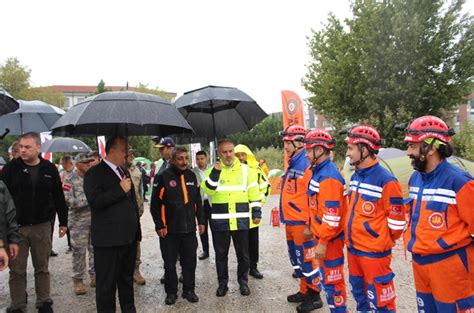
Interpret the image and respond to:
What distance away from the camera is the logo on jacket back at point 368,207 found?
3.09 metres

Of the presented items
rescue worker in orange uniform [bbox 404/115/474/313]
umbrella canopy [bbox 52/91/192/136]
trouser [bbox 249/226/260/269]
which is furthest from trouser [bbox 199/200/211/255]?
rescue worker in orange uniform [bbox 404/115/474/313]

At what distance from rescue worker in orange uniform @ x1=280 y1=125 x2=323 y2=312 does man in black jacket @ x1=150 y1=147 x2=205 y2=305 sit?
125cm

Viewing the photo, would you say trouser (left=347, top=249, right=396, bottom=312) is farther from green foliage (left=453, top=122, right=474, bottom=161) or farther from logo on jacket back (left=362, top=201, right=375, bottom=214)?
green foliage (left=453, top=122, right=474, bottom=161)

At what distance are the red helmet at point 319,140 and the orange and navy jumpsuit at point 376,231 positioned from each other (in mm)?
631

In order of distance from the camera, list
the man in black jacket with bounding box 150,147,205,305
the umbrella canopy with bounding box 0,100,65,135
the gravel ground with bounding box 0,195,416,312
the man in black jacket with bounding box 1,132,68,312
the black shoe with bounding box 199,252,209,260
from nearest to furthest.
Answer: the man in black jacket with bounding box 1,132,68,312 → the gravel ground with bounding box 0,195,416,312 → the man in black jacket with bounding box 150,147,205,305 → the umbrella canopy with bounding box 0,100,65,135 → the black shoe with bounding box 199,252,209,260

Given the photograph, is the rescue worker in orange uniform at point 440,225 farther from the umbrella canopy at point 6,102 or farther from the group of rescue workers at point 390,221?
the umbrella canopy at point 6,102

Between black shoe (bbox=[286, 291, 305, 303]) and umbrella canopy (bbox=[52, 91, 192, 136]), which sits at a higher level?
umbrella canopy (bbox=[52, 91, 192, 136])

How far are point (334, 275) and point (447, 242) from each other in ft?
3.98

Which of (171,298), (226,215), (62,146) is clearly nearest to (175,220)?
(226,215)

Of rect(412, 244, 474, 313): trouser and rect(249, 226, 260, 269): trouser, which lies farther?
rect(249, 226, 260, 269): trouser

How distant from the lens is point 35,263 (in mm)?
4188

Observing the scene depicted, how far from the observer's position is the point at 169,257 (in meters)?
4.53

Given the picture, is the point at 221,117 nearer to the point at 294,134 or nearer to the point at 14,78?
the point at 294,134

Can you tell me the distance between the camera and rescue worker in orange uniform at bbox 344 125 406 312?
9.92 ft
